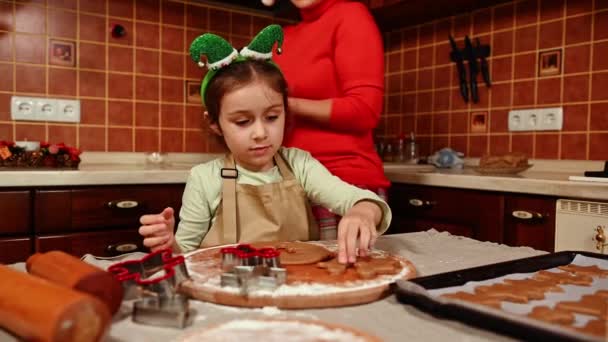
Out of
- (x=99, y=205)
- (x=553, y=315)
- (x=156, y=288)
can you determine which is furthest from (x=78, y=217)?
(x=553, y=315)

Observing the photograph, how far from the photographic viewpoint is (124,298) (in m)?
0.53

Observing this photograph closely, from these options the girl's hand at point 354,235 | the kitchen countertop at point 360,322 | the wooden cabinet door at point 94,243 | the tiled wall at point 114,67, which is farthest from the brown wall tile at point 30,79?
the girl's hand at point 354,235

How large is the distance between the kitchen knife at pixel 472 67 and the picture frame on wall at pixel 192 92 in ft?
4.13

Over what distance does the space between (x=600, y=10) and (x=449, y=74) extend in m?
0.69

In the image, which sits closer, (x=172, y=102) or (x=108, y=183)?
(x=108, y=183)

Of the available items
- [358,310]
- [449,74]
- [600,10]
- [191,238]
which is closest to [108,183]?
[191,238]

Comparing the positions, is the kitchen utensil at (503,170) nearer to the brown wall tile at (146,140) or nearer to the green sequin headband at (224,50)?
the green sequin headband at (224,50)

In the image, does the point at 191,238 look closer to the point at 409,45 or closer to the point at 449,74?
the point at 449,74

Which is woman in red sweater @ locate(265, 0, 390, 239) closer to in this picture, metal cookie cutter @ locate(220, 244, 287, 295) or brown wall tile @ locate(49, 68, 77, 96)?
metal cookie cutter @ locate(220, 244, 287, 295)

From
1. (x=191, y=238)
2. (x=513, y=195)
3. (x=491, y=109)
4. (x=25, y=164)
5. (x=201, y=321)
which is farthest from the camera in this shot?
(x=491, y=109)

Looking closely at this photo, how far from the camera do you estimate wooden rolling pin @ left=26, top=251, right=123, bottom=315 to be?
0.45 meters

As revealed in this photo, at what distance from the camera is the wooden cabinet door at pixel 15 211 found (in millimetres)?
1531

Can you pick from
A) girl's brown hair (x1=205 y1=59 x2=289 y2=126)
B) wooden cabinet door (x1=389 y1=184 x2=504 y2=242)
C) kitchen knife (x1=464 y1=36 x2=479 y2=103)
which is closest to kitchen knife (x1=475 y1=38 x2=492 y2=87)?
kitchen knife (x1=464 y1=36 x2=479 y2=103)

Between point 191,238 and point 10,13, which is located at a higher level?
point 10,13
